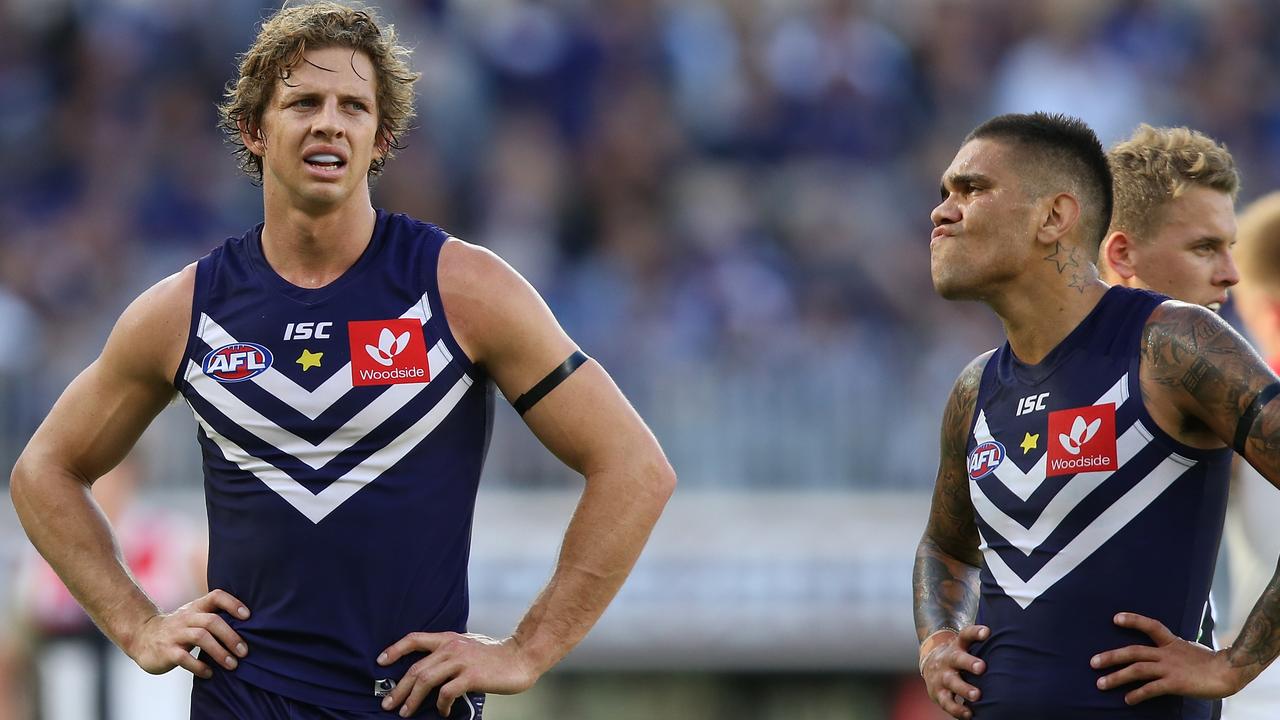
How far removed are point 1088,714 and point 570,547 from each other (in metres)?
1.35

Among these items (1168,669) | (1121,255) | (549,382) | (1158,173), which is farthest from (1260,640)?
(549,382)

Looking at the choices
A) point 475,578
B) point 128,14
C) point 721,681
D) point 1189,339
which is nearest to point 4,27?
point 128,14

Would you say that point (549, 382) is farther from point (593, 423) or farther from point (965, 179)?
point (965, 179)

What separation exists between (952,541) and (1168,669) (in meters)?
0.95

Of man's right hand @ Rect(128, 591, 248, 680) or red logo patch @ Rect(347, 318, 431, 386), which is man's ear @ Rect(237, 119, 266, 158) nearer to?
red logo patch @ Rect(347, 318, 431, 386)

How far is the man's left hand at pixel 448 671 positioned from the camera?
14.1ft

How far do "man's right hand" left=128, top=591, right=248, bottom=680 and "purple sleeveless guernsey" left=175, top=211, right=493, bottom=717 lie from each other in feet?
0.12

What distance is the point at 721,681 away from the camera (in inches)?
390

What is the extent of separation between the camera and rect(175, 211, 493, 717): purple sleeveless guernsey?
14.2 ft

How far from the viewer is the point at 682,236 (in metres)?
12.5

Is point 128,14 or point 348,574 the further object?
point 128,14

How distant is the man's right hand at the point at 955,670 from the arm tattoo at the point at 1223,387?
63 centimetres

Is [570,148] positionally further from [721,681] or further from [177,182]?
[721,681]

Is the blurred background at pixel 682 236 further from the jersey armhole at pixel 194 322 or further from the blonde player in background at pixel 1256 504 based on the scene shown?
the jersey armhole at pixel 194 322
